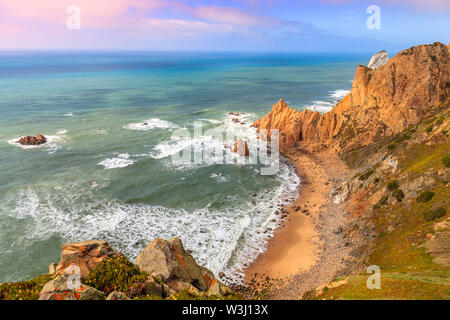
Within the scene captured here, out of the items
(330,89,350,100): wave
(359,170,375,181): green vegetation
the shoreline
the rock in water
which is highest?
the rock in water

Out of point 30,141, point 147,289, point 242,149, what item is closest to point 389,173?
point 242,149

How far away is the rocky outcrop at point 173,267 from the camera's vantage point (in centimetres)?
2131

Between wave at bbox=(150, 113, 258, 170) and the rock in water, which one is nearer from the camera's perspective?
wave at bbox=(150, 113, 258, 170)

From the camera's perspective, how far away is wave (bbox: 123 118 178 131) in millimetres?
89075

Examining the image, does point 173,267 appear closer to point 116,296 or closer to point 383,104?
point 116,296

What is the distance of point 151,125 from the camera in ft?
302

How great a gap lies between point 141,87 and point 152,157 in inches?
4314

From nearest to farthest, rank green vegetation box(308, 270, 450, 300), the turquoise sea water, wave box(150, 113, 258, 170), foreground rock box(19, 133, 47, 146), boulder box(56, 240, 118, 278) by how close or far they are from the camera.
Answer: green vegetation box(308, 270, 450, 300) → boulder box(56, 240, 118, 278) → the turquoise sea water → wave box(150, 113, 258, 170) → foreground rock box(19, 133, 47, 146)

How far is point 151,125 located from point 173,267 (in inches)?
2998

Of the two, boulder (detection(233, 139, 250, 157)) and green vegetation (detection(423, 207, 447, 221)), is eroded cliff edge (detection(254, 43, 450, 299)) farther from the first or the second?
boulder (detection(233, 139, 250, 157))

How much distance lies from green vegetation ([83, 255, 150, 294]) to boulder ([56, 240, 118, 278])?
29.3 inches

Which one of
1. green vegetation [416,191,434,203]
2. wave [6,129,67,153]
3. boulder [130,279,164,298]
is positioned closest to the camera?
boulder [130,279,164,298]

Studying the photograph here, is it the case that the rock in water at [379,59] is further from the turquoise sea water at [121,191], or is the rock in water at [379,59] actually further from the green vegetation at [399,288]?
the green vegetation at [399,288]

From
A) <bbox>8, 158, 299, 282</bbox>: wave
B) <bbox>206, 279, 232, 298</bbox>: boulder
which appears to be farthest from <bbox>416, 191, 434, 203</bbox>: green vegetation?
<bbox>206, 279, 232, 298</bbox>: boulder
